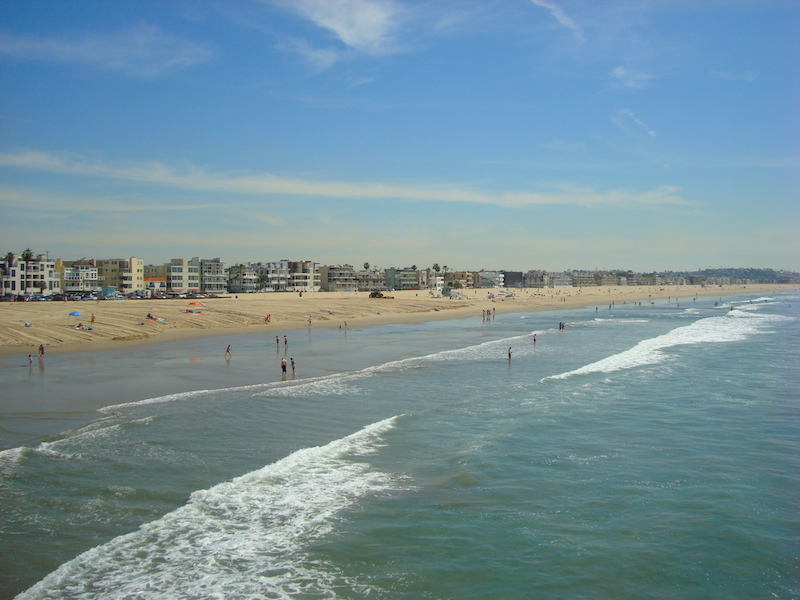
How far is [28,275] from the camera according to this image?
95.5 meters

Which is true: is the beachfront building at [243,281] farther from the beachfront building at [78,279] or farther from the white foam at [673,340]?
the white foam at [673,340]

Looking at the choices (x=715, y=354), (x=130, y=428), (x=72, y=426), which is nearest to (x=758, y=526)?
(x=130, y=428)

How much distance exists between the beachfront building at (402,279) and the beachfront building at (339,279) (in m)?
18.6

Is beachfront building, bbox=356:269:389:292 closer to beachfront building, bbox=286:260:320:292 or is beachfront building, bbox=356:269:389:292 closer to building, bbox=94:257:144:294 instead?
beachfront building, bbox=286:260:320:292

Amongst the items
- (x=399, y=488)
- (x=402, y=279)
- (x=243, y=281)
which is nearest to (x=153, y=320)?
(x=399, y=488)

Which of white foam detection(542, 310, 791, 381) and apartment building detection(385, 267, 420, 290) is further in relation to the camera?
apartment building detection(385, 267, 420, 290)

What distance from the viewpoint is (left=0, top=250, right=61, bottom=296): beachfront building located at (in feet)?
298

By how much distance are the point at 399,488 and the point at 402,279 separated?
155444mm

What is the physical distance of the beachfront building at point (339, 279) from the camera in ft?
487

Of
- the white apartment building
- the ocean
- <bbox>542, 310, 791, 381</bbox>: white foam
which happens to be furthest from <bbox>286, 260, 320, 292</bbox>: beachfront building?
the ocean

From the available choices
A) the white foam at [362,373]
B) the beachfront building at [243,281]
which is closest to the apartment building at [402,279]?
the beachfront building at [243,281]

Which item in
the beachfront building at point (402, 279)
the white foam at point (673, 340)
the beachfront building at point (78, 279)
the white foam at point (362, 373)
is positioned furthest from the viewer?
the beachfront building at point (402, 279)

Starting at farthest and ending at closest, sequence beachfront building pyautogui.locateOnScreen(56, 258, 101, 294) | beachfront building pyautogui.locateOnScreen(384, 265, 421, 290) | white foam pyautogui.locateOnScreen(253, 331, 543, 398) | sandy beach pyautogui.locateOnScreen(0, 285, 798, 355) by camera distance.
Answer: beachfront building pyautogui.locateOnScreen(384, 265, 421, 290) → beachfront building pyautogui.locateOnScreen(56, 258, 101, 294) → sandy beach pyautogui.locateOnScreen(0, 285, 798, 355) → white foam pyautogui.locateOnScreen(253, 331, 543, 398)

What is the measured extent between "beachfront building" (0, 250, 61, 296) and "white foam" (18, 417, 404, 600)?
9377 centimetres
